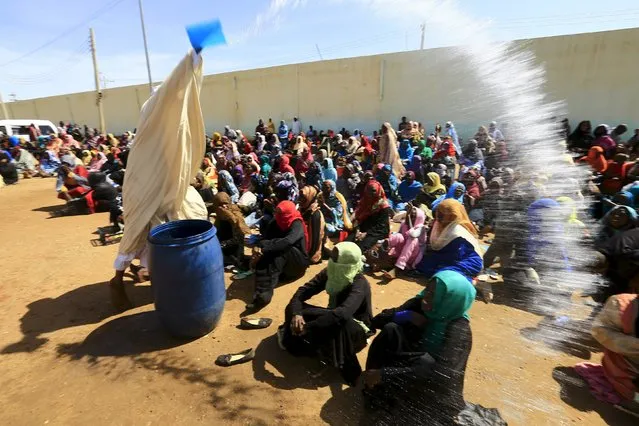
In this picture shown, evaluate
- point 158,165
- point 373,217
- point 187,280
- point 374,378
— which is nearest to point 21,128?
point 158,165

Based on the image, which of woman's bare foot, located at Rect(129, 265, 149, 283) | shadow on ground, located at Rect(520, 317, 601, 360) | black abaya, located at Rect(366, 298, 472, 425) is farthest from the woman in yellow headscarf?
woman's bare foot, located at Rect(129, 265, 149, 283)

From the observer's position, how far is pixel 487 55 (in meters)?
7.87

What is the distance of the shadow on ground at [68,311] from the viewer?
141 inches

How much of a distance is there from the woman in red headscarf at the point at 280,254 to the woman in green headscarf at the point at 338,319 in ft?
3.45

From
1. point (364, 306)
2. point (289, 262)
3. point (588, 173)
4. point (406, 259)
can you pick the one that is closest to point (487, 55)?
point (588, 173)

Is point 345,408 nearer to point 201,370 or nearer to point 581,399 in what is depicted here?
point 201,370

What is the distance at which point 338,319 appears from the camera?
112 inches

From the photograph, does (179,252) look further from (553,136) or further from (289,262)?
(553,136)

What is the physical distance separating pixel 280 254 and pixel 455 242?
6.84ft

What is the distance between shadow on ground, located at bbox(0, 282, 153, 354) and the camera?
3575 millimetres

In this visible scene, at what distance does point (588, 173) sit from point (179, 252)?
793cm

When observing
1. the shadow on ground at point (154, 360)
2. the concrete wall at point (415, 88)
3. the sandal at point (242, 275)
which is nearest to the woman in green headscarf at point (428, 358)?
the shadow on ground at point (154, 360)

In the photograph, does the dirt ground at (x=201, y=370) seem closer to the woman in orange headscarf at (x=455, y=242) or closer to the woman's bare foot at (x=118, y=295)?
the woman's bare foot at (x=118, y=295)

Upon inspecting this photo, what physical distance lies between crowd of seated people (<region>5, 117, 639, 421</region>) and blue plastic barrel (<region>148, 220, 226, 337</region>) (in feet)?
2.48
